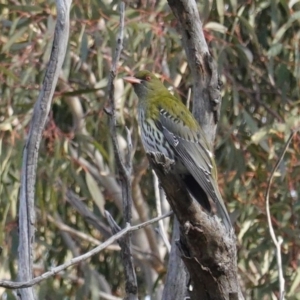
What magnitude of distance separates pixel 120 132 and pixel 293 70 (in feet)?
3.63

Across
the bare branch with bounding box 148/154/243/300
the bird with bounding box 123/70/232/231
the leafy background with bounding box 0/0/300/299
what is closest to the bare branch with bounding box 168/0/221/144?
the bird with bounding box 123/70/232/231

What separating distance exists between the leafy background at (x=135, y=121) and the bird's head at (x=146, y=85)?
2.20ft

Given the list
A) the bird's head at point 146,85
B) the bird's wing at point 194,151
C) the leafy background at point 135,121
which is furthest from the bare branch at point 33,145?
the leafy background at point 135,121

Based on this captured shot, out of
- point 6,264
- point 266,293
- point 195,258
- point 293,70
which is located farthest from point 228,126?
point 195,258

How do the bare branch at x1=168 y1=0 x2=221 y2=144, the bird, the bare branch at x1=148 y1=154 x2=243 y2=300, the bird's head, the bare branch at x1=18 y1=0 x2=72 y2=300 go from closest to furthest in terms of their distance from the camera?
the bare branch at x1=148 y1=154 x2=243 y2=300, the bare branch at x1=18 y1=0 x2=72 y2=300, the bird, the bare branch at x1=168 y1=0 x2=221 y2=144, the bird's head

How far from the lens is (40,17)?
5.51 m

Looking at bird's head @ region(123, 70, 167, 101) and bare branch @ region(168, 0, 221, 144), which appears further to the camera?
bird's head @ region(123, 70, 167, 101)

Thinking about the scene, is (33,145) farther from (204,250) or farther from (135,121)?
(135,121)

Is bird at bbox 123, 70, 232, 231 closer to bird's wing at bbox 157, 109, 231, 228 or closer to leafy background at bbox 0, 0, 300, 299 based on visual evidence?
bird's wing at bbox 157, 109, 231, 228

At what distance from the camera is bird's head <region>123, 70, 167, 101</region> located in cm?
429

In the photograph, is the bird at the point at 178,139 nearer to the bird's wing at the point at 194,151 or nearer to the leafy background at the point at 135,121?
the bird's wing at the point at 194,151

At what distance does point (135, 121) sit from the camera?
593cm

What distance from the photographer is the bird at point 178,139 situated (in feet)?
10.5

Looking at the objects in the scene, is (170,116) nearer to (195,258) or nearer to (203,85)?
(203,85)
